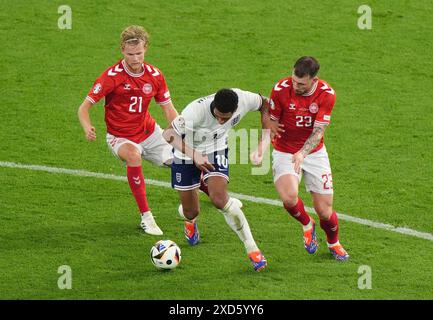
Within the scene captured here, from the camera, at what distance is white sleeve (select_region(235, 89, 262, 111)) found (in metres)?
11.2

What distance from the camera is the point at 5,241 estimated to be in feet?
38.2

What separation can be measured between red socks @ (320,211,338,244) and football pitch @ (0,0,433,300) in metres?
0.22

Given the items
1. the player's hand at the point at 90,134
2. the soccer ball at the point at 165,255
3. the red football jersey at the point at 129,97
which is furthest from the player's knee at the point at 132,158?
the soccer ball at the point at 165,255

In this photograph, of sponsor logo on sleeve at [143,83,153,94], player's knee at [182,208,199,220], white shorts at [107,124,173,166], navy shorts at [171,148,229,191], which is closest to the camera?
navy shorts at [171,148,229,191]

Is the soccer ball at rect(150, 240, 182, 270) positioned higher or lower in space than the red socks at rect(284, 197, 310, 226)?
lower

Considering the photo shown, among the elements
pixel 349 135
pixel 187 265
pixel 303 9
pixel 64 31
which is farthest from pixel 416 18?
pixel 187 265

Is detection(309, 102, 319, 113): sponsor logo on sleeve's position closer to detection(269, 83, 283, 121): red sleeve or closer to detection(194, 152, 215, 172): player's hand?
detection(269, 83, 283, 121): red sleeve

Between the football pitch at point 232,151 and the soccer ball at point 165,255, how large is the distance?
0.36 ft

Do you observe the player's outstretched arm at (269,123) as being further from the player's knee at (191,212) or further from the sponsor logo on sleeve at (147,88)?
the sponsor logo on sleeve at (147,88)

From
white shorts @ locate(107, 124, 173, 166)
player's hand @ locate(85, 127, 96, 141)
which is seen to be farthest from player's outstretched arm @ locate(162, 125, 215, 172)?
white shorts @ locate(107, 124, 173, 166)

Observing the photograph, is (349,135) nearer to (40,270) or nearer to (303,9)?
(303,9)

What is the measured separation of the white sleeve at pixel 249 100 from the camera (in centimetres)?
1119

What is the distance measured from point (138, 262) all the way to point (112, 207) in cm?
174

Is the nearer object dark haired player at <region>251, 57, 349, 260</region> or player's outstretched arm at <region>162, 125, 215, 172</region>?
player's outstretched arm at <region>162, 125, 215, 172</region>
